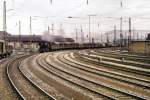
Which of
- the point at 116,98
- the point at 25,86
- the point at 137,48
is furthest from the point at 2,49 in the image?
the point at 116,98

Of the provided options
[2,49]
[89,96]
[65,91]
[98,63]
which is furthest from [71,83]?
[2,49]

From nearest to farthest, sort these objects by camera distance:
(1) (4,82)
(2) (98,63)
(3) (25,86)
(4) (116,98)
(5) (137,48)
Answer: (4) (116,98) < (3) (25,86) < (1) (4,82) < (2) (98,63) < (5) (137,48)

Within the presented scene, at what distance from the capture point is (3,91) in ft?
57.6

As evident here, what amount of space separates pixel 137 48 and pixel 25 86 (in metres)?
37.2

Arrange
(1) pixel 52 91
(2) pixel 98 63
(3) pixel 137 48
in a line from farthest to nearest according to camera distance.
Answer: (3) pixel 137 48, (2) pixel 98 63, (1) pixel 52 91

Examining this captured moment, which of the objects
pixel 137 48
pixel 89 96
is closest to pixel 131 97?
pixel 89 96

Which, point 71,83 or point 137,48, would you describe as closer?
point 71,83

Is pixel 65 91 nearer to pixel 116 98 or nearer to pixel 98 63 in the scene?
pixel 116 98

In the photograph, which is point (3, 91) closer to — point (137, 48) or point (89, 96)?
point (89, 96)

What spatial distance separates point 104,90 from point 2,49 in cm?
3291

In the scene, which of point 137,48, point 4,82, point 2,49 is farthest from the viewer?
point 137,48

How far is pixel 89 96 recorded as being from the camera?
15562 millimetres

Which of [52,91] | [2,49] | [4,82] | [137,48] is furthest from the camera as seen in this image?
[137,48]

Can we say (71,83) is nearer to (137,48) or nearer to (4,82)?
(4,82)
